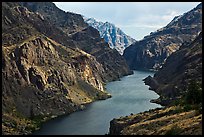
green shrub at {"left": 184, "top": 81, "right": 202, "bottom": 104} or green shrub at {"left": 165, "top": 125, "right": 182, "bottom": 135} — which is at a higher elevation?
green shrub at {"left": 184, "top": 81, "right": 202, "bottom": 104}

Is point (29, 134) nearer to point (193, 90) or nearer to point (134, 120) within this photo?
point (134, 120)

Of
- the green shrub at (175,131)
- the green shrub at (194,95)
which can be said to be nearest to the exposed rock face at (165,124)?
the green shrub at (175,131)

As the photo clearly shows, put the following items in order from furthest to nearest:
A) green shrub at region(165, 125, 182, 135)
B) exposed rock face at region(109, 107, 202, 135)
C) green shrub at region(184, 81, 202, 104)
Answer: green shrub at region(184, 81, 202, 104), exposed rock face at region(109, 107, 202, 135), green shrub at region(165, 125, 182, 135)

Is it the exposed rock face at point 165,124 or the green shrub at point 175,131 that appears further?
the exposed rock face at point 165,124

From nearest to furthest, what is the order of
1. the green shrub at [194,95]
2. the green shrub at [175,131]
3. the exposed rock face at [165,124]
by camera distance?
the green shrub at [175,131] → the exposed rock face at [165,124] → the green shrub at [194,95]

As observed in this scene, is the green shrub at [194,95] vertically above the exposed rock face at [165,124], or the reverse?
the green shrub at [194,95]

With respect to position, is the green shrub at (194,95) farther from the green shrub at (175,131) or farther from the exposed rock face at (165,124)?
the green shrub at (175,131)

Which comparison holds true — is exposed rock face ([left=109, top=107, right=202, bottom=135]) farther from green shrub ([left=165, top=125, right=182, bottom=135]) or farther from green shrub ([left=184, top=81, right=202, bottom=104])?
green shrub ([left=184, top=81, right=202, bottom=104])

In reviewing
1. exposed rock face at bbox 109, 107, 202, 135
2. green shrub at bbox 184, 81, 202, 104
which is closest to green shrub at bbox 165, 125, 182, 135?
exposed rock face at bbox 109, 107, 202, 135

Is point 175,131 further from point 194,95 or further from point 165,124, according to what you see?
point 194,95
